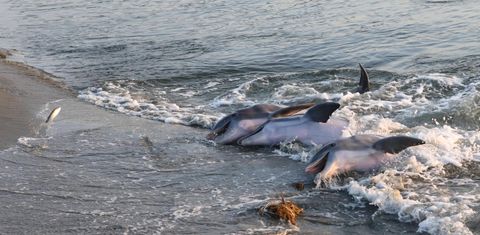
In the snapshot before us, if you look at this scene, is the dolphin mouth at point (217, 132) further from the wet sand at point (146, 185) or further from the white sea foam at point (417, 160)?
the white sea foam at point (417, 160)

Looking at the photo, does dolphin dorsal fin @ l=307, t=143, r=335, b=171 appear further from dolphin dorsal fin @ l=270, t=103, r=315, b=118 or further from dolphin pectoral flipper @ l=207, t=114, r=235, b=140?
dolphin pectoral flipper @ l=207, t=114, r=235, b=140

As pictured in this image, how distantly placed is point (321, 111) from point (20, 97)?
6.26 meters

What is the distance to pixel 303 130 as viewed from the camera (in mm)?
8719

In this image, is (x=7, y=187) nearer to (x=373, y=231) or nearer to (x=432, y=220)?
(x=373, y=231)

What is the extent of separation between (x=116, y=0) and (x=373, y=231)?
75.6 feet

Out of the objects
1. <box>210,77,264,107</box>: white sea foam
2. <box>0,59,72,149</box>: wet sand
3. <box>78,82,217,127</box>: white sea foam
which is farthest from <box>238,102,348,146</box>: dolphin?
<box>0,59,72,149</box>: wet sand

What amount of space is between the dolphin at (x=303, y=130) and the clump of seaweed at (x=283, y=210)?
95.1 inches

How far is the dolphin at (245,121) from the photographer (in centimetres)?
907

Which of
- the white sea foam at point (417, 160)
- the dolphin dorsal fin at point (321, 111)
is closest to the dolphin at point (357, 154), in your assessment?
the white sea foam at point (417, 160)

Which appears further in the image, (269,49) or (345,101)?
(269,49)

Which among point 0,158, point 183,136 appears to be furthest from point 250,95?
point 0,158

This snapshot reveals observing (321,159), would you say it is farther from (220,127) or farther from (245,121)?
(220,127)

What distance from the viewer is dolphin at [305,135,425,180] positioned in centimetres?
731

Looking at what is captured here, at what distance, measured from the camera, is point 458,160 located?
24.5 feet
